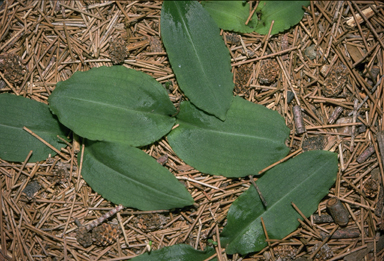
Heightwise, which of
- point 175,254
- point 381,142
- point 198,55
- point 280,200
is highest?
point 198,55

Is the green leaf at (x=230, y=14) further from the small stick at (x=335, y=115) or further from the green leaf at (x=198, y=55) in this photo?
the small stick at (x=335, y=115)

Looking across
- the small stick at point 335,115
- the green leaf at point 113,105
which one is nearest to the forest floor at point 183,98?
the small stick at point 335,115

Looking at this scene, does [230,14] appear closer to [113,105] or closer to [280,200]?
[113,105]

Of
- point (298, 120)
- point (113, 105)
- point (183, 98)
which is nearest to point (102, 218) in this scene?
point (113, 105)

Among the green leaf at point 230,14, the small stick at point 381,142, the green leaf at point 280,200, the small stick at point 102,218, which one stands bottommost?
the small stick at point 102,218

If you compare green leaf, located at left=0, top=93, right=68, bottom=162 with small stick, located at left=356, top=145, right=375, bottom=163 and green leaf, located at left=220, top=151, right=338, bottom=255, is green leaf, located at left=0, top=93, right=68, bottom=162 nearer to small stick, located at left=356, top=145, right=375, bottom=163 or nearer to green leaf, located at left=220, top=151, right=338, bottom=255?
green leaf, located at left=220, top=151, right=338, bottom=255

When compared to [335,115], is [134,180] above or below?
below
